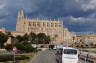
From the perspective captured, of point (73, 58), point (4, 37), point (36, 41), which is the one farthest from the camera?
point (36, 41)

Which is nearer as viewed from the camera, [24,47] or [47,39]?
[24,47]

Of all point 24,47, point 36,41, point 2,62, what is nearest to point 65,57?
point 2,62

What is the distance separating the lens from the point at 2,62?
3606 cm

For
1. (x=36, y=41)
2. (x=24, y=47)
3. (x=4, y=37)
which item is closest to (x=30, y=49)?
(x=24, y=47)

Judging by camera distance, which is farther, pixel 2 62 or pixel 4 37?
pixel 4 37

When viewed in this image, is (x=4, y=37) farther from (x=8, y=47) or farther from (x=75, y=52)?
(x=75, y=52)

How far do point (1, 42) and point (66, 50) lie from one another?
2862 inches

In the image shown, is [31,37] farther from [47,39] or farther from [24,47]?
[24,47]

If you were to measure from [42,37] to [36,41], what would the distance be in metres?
5.92

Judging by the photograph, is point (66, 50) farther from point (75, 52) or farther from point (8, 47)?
point (8, 47)

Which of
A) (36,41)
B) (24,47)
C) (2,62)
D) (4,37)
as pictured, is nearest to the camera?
(2,62)

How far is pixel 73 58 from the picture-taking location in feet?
94.0

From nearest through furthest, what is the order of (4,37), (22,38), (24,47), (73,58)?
(73,58) < (24,47) < (4,37) < (22,38)

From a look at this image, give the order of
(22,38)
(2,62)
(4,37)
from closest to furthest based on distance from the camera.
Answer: (2,62)
(4,37)
(22,38)
